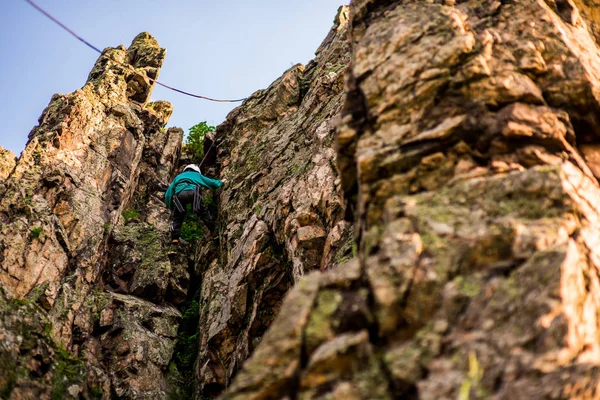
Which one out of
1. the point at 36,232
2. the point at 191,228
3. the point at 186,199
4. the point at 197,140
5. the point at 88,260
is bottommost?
the point at 88,260

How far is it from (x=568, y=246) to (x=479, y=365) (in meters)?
1.61

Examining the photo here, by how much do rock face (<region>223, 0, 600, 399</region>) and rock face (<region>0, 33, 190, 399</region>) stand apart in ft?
21.9

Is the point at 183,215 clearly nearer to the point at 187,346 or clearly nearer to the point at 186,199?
the point at 186,199

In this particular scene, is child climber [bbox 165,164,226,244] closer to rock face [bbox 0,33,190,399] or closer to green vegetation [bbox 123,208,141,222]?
rock face [bbox 0,33,190,399]

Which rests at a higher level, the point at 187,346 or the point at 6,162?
the point at 6,162

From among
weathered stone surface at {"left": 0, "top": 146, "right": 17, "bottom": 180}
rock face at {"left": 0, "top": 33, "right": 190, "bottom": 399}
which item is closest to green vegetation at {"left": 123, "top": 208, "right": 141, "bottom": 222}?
rock face at {"left": 0, "top": 33, "right": 190, "bottom": 399}

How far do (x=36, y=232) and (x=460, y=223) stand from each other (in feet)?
35.7

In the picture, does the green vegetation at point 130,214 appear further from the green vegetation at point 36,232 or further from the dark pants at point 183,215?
the green vegetation at point 36,232

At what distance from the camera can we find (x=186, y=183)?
18625mm

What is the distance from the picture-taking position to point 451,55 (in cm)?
805

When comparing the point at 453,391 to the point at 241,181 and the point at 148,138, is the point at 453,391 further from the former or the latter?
the point at 148,138

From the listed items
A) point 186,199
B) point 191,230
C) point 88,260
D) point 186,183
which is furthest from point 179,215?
point 88,260

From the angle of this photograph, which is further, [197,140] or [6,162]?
[197,140]

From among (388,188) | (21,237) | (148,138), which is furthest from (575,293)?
(148,138)
